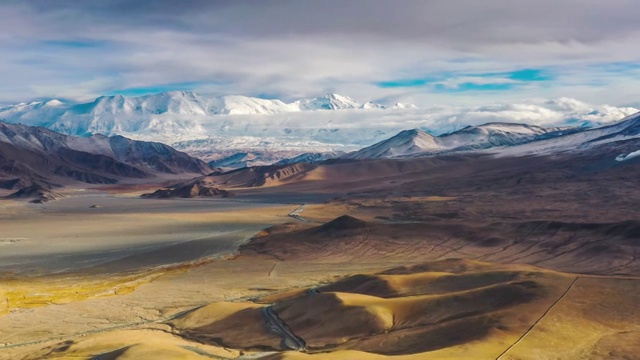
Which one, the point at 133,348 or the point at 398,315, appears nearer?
the point at 133,348

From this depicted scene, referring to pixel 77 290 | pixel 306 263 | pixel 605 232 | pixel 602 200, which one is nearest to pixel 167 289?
pixel 77 290

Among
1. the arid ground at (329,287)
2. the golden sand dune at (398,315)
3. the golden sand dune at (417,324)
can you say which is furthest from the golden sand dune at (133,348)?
the golden sand dune at (398,315)

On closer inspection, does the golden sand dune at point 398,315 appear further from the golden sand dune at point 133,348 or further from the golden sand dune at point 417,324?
the golden sand dune at point 133,348

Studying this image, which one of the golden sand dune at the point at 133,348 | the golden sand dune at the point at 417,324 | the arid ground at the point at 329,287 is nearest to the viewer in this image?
the golden sand dune at the point at 417,324

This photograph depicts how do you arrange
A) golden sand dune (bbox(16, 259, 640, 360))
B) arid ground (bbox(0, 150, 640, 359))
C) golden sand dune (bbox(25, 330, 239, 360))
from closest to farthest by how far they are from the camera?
1. golden sand dune (bbox(16, 259, 640, 360))
2. golden sand dune (bbox(25, 330, 239, 360))
3. arid ground (bbox(0, 150, 640, 359))

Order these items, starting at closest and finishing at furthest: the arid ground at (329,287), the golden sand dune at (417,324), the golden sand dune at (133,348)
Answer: the golden sand dune at (417,324) → the golden sand dune at (133,348) → the arid ground at (329,287)

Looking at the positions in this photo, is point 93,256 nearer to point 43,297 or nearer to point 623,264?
point 43,297

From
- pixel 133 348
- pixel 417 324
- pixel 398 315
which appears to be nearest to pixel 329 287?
pixel 398 315

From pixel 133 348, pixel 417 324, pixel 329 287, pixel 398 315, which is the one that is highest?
pixel 133 348

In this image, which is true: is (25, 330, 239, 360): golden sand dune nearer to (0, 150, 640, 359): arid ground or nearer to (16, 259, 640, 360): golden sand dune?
(16, 259, 640, 360): golden sand dune

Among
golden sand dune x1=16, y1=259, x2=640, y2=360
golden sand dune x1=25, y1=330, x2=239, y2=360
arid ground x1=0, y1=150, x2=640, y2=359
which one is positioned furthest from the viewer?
arid ground x1=0, y1=150, x2=640, y2=359

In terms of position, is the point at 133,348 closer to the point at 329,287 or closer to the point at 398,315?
the point at 398,315

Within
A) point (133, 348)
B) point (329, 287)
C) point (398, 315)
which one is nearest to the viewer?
point (133, 348)

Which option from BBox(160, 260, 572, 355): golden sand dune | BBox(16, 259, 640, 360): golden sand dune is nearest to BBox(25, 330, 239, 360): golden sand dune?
BBox(16, 259, 640, 360): golden sand dune
